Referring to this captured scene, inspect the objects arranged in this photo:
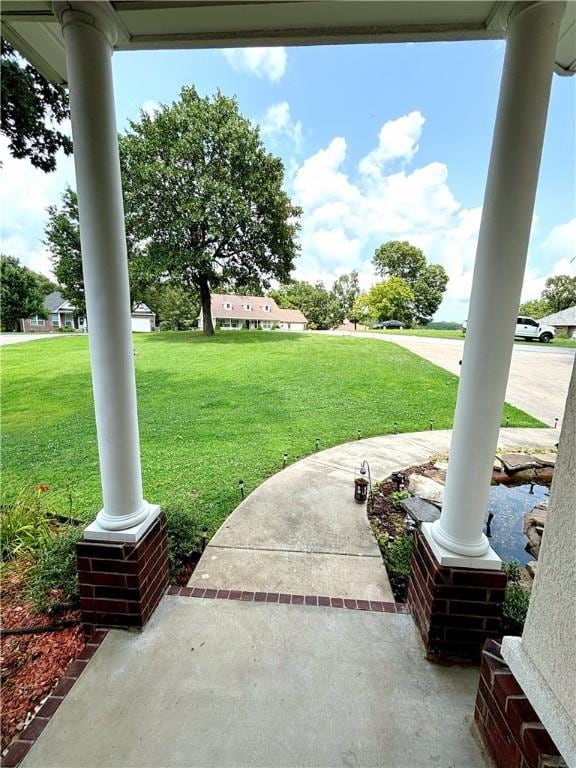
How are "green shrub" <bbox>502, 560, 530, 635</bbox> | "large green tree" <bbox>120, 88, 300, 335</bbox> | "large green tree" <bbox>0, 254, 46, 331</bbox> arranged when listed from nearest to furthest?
1. "green shrub" <bbox>502, 560, 530, 635</bbox>
2. "large green tree" <bbox>0, 254, 46, 331</bbox>
3. "large green tree" <bbox>120, 88, 300, 335</bbox>

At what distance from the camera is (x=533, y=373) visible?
35.7 ft

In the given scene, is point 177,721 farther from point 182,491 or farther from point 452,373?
point 452,373

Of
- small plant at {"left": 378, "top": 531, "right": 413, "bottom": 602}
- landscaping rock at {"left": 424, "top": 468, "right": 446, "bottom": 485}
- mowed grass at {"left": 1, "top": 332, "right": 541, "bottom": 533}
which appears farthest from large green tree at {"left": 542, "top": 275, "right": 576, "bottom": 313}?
small plant at {"left": 378, "top": 531, "right": 413, "bottom": 602}

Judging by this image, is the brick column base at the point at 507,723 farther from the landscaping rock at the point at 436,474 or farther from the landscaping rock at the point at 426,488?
the landscaping rock at the point at 436,474

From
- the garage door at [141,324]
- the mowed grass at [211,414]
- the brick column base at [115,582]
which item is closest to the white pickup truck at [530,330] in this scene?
the mowed grass at [211,414]

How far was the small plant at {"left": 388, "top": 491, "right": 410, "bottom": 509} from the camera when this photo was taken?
3546mm

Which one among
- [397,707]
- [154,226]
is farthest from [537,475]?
[154,226]

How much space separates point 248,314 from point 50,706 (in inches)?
1440

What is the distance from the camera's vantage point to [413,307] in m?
35.4

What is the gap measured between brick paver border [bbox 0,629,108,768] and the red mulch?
0.04m

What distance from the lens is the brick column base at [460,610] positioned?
166cm

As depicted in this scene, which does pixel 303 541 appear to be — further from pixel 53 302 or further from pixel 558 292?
pixel 558 292

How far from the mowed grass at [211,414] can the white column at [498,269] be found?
220cm

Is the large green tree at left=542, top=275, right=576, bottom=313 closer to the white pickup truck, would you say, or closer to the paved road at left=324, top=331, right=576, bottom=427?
the white pickup truck
